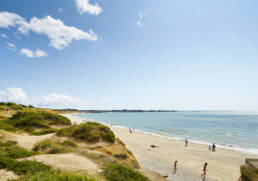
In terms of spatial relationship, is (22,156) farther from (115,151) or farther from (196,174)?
(196,174)

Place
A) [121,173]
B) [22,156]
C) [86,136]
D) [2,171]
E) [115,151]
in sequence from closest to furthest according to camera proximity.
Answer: [2,171] < [121,173] < [22,156] < [115,151] < [86,136]

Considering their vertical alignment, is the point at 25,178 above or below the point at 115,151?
above

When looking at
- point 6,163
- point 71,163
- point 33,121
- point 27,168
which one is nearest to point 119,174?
point 71,163

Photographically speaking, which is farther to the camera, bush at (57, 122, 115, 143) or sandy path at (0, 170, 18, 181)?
bush at (57, 122, 115, 143)

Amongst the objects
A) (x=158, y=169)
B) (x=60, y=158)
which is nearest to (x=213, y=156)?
(x=158, y=169)

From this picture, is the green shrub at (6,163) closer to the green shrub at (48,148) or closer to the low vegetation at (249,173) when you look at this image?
the green shrub at (48,148)

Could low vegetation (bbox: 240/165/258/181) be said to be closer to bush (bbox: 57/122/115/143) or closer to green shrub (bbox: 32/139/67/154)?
green shrub (bbox: 32/139/67/154)

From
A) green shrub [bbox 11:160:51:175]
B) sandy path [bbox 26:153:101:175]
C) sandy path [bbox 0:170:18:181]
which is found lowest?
sandy path [bbox 26:153:101:175]

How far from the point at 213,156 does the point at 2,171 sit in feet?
104

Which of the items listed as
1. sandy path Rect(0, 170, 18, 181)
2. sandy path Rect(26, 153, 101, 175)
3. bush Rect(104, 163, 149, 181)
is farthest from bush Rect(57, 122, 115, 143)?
sandy path Rect(0, 170, 18, 181)

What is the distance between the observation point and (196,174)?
63.6 feet

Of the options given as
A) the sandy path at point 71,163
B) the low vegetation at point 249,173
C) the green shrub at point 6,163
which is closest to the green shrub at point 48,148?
the sandy path at point 71,163

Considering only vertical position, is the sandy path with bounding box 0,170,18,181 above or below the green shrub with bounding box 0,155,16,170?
below

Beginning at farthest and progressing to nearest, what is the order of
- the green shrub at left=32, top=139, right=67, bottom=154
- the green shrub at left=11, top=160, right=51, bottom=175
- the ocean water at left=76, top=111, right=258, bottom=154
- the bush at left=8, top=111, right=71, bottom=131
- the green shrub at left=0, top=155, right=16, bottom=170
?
the ocean water at left=76, top=111, right=258, bottom=154, the bush at left=8, top=111, right=71, bottom=131, the green shrub at left=32, top=139, right=67, bottom=154, the green shrub at left=0, top=155, right=16, bottom=170, the green shrub at left=11, top=160, right=51, bottom=175
